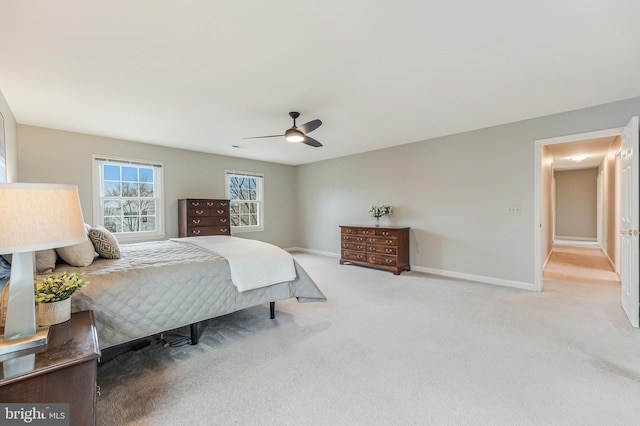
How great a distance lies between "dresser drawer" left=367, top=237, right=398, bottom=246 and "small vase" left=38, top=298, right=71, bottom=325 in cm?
433

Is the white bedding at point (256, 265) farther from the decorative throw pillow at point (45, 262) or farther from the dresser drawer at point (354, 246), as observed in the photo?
the dresser drawer at point (354, 246)

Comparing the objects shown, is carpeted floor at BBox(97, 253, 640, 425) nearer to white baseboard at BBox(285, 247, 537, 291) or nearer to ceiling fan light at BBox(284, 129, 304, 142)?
white baseboard at BBox(285, 247, 537, 291)

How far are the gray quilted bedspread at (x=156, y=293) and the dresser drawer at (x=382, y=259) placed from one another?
2603 mm

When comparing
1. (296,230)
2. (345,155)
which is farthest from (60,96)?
(296,230)

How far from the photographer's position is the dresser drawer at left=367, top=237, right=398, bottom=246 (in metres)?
4.96

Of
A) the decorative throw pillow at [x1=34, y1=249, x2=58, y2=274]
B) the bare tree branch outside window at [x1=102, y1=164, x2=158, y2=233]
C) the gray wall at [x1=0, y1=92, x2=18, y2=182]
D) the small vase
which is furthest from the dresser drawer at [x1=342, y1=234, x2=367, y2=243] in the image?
the gray wall at [x1=0, y1=92, x2=18, y2=182]

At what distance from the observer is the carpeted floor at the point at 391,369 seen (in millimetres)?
1626

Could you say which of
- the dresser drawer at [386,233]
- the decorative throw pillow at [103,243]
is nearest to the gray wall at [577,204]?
the dresser drawer at [386,233]

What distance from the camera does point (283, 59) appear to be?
235 cm

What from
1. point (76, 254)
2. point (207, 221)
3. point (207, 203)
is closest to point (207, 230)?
point (207, 221)

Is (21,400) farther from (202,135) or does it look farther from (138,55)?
(202,135)

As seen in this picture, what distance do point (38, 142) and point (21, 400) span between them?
4.63m

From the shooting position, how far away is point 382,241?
201 inches

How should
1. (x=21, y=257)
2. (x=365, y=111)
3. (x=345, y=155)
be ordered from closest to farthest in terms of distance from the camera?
1. (x=21, y=257)
2. (x=365, y=111)
3. (x=345, y=155)
